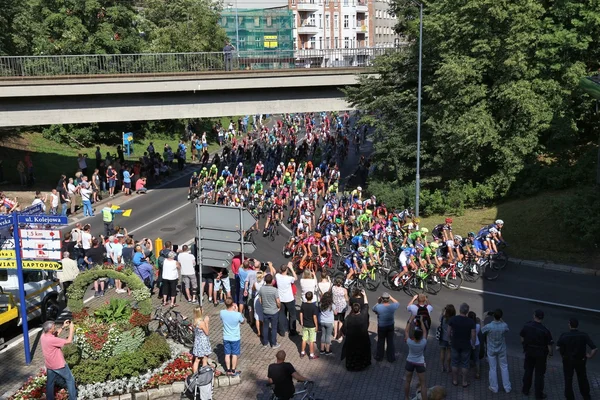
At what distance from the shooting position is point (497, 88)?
1104 inches

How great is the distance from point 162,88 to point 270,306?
2091 centimetres

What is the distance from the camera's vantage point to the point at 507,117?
28266 mm

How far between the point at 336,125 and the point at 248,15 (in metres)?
44.3

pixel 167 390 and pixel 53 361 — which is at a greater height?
pixel 53 361

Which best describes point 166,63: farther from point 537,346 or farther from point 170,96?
point 537,346

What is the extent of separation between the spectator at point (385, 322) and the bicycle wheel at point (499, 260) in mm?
8174

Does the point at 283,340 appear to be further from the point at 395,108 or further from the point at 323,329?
the point at 395,108

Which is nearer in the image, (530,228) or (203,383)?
(203,383)

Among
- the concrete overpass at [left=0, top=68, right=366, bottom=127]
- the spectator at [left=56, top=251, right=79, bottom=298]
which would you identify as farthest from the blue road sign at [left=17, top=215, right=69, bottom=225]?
the concrete overpass at [left=0, top=68, right=366, bottom=127]

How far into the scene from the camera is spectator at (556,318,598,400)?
11.9m

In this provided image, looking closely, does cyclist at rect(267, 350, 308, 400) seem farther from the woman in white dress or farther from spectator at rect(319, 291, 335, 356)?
the woman in white dress

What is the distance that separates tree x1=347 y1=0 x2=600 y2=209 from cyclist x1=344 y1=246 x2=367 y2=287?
962 centimetres

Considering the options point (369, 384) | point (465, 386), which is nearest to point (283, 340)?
point (369, 384)

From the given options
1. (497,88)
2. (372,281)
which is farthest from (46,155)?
(372,281)
